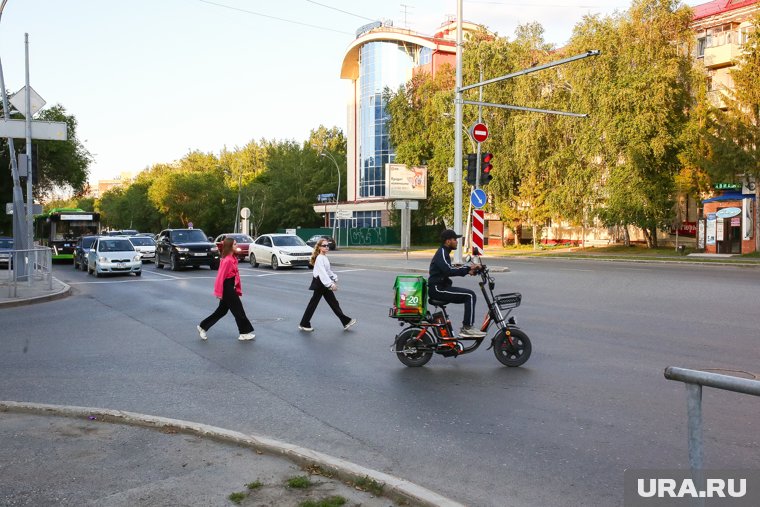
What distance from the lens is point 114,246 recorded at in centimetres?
2827

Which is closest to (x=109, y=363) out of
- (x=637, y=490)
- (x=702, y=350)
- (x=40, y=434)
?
(x=40, y=434)

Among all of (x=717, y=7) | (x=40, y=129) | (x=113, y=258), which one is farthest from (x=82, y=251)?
(x=717, y=7)

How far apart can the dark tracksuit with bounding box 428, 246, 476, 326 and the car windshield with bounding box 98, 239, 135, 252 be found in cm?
2220

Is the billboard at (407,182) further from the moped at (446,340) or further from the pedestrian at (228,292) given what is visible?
the moped at (446,340)

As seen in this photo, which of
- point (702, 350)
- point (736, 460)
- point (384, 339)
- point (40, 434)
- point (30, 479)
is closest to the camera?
point (30, 479)

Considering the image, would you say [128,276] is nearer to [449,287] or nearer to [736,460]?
[449,287]

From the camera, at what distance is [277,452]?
495cm

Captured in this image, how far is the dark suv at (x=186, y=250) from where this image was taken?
2994 centimetres

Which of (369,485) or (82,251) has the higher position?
(82,251)

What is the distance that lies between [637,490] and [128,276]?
26178 mm

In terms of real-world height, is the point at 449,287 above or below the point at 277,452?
above

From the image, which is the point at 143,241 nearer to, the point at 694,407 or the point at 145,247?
the point at 145,247

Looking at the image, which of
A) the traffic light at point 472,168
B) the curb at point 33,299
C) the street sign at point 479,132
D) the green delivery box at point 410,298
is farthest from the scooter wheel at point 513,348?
the street sign at point 479,132

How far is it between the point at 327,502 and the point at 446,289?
16.7 ft
